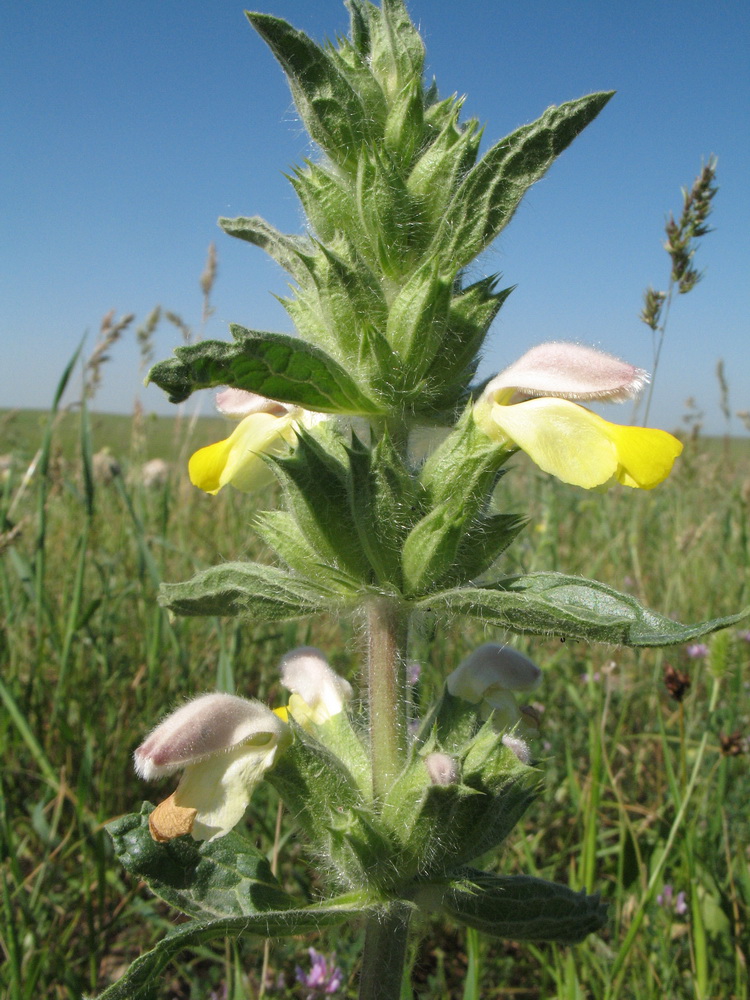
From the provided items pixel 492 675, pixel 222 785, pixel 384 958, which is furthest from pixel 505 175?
pixel 384 958

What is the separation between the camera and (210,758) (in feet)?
4.60

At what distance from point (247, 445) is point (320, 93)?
2.28 feet

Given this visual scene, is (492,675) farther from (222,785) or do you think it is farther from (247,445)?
(247,445)

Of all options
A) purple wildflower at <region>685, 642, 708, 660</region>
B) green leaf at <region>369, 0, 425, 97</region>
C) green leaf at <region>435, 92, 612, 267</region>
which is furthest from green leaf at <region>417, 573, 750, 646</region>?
purple wildflower at <region>685, 642, 708, 660</region>

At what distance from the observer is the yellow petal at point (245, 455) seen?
148cm

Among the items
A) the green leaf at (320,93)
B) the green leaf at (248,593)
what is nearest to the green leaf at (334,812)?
the green leaf at (248,593)

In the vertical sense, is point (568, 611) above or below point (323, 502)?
below

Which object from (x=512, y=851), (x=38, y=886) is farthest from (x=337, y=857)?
(x=512, y=851)

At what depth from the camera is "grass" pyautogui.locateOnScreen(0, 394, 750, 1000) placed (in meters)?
1.93

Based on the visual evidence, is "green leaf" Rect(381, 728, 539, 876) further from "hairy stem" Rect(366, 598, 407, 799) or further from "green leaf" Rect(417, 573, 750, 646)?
"green leaf" Rect(417, 573, 750, 646)

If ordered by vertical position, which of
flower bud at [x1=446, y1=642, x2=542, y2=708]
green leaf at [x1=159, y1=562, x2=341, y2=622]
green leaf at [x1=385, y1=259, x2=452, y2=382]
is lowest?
flower bud at [x1=446, y1=642, x2=542, y2=708]

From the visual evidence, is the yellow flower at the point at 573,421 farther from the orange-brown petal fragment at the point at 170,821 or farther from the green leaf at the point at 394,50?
the orange-brown petal fragment at the point at 170,821

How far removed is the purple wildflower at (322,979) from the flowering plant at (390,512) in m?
0.53

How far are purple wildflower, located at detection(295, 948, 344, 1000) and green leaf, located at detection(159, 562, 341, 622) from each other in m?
1.00
